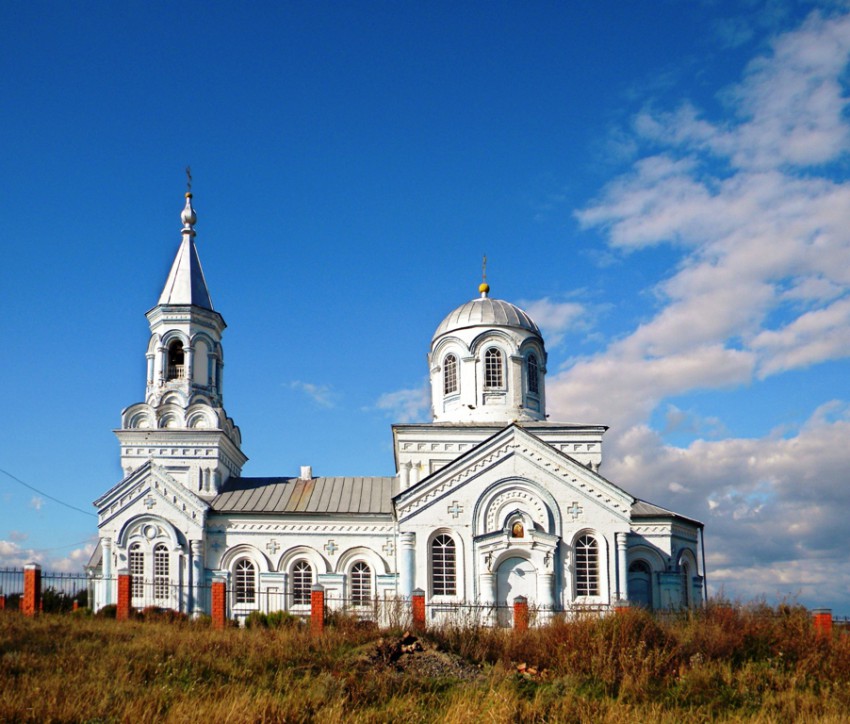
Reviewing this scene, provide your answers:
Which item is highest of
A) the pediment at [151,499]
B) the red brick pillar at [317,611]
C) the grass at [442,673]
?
the pediment at [151,499]

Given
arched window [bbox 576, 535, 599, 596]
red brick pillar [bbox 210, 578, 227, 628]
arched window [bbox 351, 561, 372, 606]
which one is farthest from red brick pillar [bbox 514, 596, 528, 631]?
arched window [bbox 351, 561, 372, 606]

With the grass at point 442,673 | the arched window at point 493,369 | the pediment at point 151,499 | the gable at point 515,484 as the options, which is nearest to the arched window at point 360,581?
the gable at point 515,484

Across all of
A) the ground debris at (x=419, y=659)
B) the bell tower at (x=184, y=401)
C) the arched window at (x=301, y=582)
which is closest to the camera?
the ground debris at (x=419, y=659)

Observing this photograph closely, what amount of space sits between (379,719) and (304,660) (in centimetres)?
362

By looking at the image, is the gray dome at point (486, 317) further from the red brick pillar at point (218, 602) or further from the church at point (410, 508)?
the red brick pillar at point (218, 602)

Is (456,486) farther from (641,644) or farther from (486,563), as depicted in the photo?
(641,644)

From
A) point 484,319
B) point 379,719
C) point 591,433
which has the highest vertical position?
point 484,319

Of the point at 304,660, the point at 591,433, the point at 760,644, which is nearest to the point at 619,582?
the point at 591,433

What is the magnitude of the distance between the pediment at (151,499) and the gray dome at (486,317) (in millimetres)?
10727

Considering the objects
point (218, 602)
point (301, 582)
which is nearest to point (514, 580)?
point (301, 582)

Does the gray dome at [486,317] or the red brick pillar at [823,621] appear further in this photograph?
the gray dome at [486,317]

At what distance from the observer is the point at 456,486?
27859 mm

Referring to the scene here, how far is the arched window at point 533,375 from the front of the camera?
111ft

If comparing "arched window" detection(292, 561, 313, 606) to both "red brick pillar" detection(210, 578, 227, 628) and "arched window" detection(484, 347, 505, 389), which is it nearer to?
"red brick pillar" detection(210, 578, 227, 628)
